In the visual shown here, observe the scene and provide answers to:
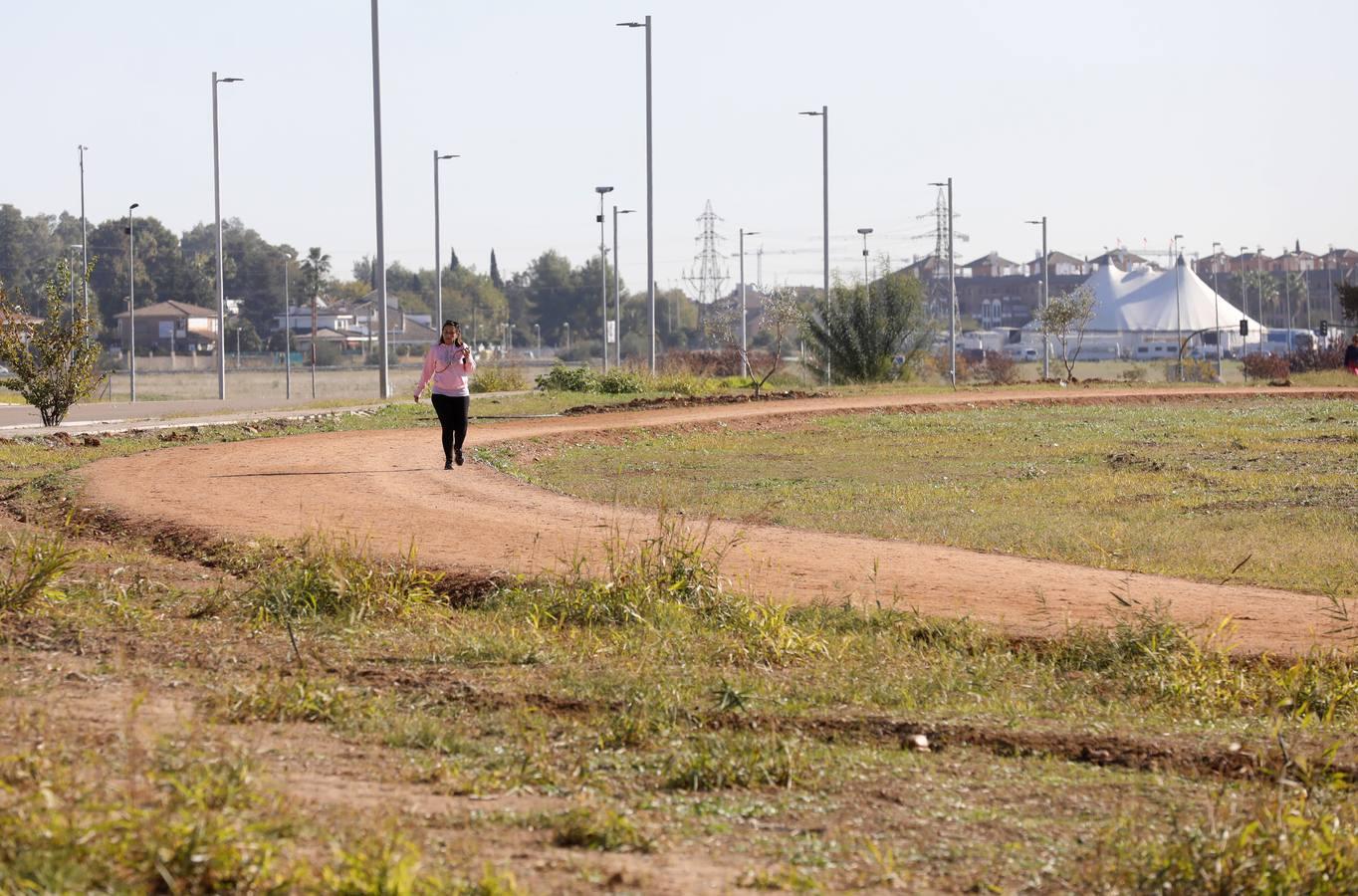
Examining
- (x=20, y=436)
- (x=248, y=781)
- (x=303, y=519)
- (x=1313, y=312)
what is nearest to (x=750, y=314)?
(x=1313, y=312)

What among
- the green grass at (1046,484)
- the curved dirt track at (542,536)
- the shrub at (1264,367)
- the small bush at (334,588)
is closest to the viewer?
the small bush at (334,588)

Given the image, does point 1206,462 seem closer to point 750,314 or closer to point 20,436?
point 20,436

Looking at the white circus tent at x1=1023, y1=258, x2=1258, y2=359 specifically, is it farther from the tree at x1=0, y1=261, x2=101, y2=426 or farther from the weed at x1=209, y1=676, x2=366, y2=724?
the weed at x1=209, y1=676, x2=366, y2=724

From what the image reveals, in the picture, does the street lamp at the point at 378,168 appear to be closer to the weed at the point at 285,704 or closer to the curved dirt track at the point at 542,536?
the curved dirt track at the point at 542,536

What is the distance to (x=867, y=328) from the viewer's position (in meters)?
55.0

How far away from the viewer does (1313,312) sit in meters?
190

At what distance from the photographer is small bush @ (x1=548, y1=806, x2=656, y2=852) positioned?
18.5 ft

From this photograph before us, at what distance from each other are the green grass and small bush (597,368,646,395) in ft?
31.1

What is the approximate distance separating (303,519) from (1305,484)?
11582mm

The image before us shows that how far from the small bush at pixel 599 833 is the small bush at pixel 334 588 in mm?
4390

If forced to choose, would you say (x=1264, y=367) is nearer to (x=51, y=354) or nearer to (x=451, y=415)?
(x=51, y=354)

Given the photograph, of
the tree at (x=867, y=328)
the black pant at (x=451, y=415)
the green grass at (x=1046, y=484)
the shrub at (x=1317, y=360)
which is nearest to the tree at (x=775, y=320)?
the tree at (x=867, y=328)

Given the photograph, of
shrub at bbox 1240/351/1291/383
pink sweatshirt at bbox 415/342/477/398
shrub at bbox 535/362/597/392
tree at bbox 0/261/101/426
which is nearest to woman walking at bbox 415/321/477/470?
pink sweatshirt at bbox 415/342/477/398

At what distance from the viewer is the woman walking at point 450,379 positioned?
19.9m
